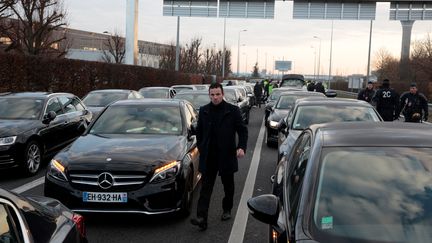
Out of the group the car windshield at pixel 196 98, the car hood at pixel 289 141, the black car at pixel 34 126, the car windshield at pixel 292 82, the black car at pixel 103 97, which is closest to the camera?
the car hood at pixel 289 141

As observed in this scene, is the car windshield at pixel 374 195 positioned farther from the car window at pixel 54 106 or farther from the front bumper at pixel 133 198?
the car window at pixel 54 106

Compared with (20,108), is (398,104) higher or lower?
higher

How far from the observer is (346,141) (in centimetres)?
349

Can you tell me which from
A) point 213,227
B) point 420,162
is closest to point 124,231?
point 213,227

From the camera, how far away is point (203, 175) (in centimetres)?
605

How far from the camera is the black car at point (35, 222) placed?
264 cm

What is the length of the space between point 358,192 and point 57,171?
395 cm

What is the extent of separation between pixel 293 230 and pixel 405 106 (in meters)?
11.0

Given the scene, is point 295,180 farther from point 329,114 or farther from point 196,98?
point 196,98

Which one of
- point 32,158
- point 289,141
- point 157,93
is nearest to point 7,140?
point 32,158

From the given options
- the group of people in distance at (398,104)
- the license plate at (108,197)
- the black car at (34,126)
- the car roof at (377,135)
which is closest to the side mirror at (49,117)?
the black car at (34,126)

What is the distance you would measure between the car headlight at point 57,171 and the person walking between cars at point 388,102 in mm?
9128

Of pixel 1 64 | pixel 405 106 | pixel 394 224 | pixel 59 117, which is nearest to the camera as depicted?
pixel 394 224

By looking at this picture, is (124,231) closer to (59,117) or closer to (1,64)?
(59,117)
